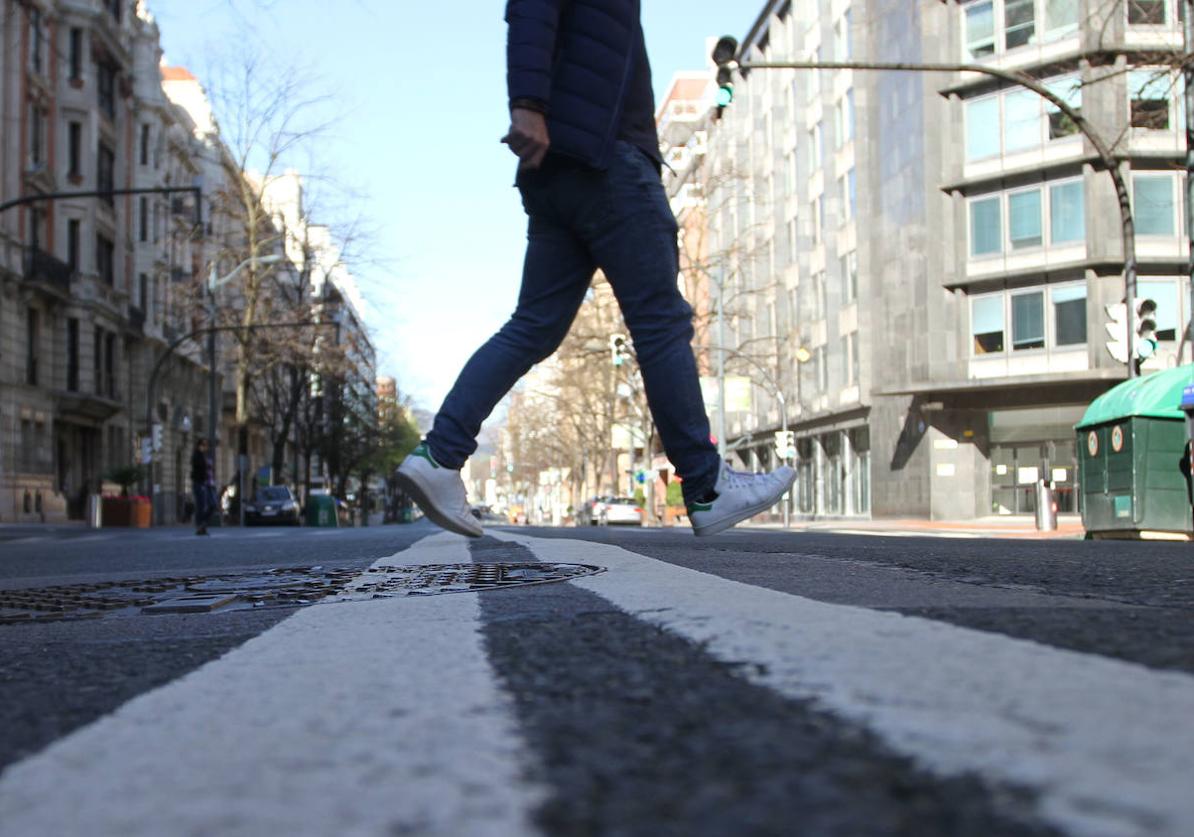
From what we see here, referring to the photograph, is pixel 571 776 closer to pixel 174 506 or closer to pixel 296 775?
pixel 296 775

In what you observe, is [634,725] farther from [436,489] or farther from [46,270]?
[46,270]

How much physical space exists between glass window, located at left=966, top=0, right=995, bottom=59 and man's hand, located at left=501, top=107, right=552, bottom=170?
3821 centimetres

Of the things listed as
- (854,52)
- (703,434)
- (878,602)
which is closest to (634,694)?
(878,602)

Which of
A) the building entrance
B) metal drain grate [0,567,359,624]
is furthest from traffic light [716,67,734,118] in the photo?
the building entrance

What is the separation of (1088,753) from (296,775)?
62cm

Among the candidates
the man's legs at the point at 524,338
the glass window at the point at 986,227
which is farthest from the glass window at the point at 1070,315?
the man's legs at the point at 524,338

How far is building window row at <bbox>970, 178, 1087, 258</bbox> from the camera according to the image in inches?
1481

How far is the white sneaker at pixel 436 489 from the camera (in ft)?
17.2

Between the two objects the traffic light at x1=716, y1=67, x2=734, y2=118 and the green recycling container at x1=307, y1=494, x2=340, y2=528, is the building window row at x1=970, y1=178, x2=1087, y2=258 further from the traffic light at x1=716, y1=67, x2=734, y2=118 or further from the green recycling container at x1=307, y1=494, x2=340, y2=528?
the green recycling container at x1=307, y1=494, x2=340, y2=528

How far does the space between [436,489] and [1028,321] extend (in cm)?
3619

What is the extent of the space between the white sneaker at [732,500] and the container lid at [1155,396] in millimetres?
10035

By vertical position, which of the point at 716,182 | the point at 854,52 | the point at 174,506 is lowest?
the point at 174,506

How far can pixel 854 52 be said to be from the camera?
150ft

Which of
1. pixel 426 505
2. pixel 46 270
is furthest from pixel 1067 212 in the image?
pixel 426 505
